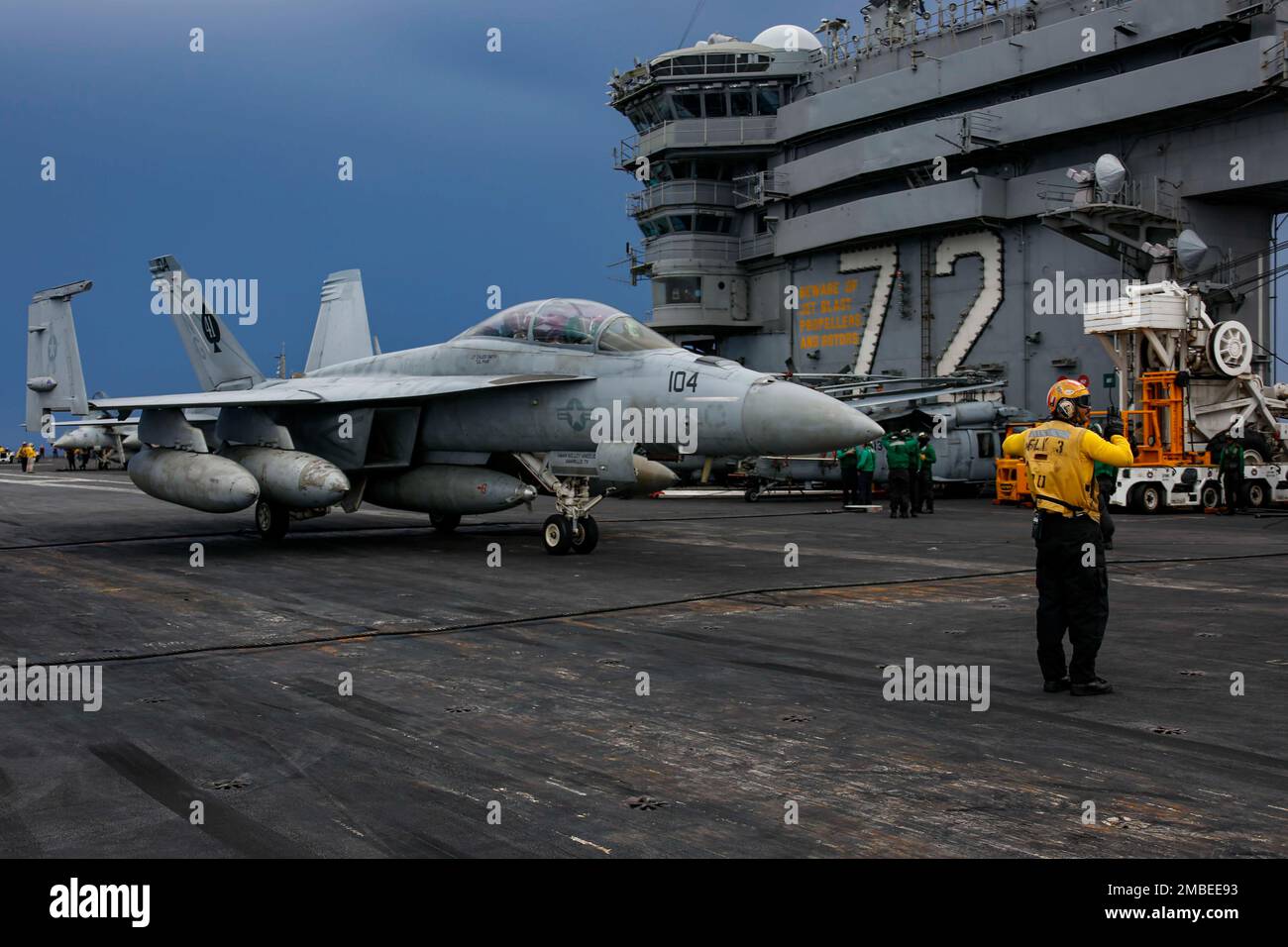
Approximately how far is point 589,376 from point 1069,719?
29.9ft

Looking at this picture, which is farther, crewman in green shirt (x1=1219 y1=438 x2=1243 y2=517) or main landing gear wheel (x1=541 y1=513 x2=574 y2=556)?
crewman in green shirt (x1=1219 y1=438 x2=1243 y2=517)

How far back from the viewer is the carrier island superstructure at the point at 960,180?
31688 millimetres

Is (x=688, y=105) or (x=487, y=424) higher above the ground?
(x=688, y=105)

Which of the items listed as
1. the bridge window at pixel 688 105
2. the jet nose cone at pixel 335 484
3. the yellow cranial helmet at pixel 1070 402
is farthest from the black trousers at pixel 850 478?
the bridge window at pixel 688 105

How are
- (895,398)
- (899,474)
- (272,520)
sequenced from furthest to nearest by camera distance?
(895,398) → (899,474) → (272,520)

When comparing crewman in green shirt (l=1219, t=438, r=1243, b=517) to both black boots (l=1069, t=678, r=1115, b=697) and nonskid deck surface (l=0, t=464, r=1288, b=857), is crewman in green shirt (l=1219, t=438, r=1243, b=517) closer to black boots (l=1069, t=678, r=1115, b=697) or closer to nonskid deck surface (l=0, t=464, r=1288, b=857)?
nonskid deck surface (l=0, t=464, r=1288, b=857)

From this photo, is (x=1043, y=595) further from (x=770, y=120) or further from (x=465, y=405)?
(x=770, y=120)

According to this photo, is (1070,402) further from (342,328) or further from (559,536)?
(342,328)

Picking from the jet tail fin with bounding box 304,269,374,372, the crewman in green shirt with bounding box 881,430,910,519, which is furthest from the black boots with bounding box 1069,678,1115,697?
the jet tail fin with bounding box 304,269,374,372

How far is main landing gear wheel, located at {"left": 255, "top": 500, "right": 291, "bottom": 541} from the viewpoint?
17.0m

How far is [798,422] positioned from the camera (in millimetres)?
12188

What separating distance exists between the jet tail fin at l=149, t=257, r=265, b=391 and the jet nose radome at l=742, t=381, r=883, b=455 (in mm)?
11718

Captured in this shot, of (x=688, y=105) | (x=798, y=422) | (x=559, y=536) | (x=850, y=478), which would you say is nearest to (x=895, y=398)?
(x=850, y=478)

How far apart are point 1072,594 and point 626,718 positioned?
2.94 metres
